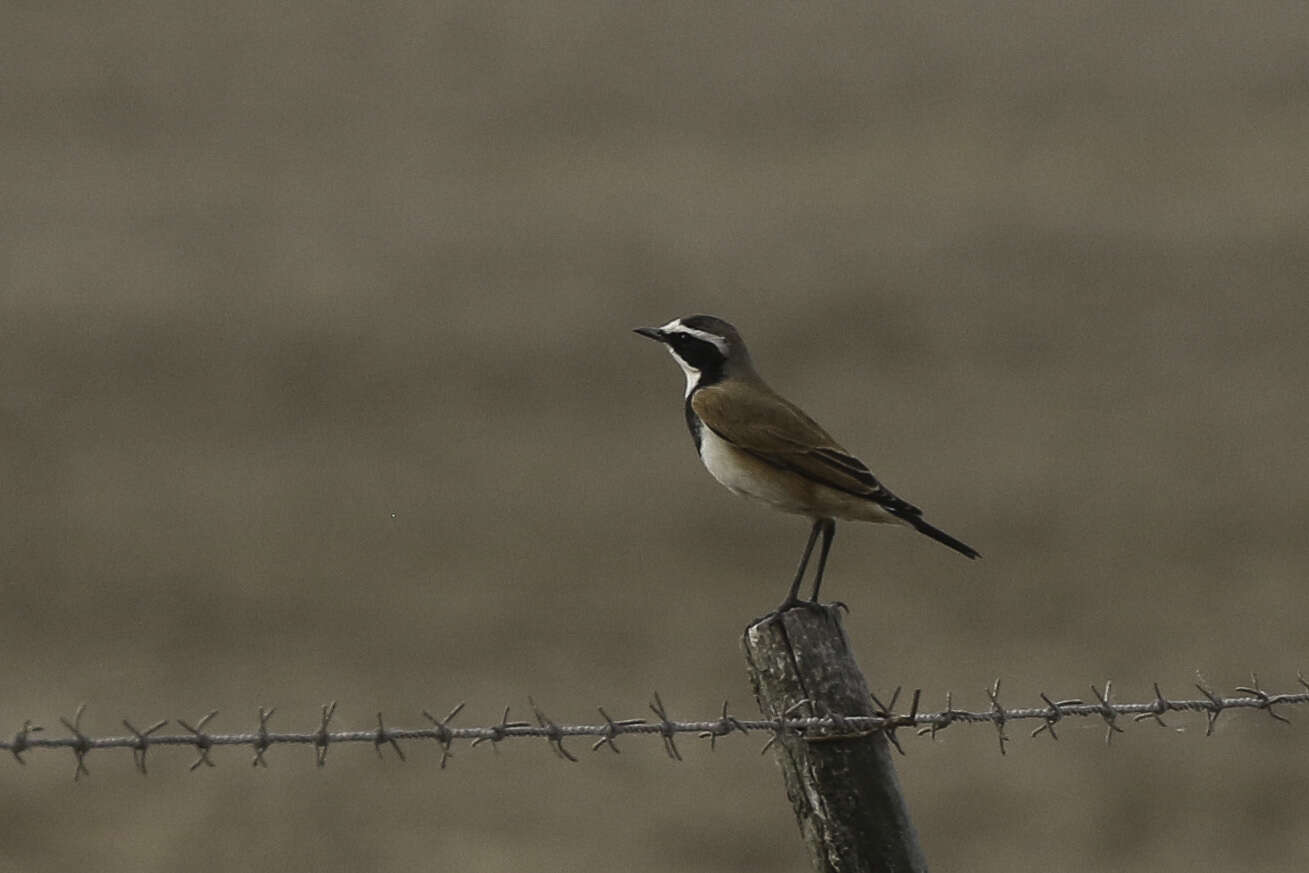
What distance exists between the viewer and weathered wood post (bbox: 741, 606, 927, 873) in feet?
13.4

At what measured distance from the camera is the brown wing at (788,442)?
245 inches

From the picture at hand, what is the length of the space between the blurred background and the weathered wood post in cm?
670

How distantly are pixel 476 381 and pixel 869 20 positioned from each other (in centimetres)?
1776

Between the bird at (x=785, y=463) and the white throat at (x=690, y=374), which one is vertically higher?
the white throat at (x=690, y=374)

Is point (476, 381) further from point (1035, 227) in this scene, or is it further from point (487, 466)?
point (1035, 227)

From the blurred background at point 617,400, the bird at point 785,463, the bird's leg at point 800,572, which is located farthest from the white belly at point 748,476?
the blurred background at point 617,400

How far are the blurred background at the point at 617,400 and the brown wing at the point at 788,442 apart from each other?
16.1ft

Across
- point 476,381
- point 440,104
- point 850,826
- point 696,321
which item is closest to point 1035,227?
point 476,381

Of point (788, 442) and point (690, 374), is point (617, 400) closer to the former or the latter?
point (690, 374)

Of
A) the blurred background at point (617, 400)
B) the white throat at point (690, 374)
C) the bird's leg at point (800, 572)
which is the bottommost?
the bird's leg at point (800, 572)

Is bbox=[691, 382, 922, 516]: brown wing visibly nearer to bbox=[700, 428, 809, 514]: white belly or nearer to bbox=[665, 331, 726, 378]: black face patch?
bbox=[700, 428, 809, 514]: white belly

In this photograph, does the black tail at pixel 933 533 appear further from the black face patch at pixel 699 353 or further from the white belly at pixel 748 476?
the black face patch at pixel 699 353

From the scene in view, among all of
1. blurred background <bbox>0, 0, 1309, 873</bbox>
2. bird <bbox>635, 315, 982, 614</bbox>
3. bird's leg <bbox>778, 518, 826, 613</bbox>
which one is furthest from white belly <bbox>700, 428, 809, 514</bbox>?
blurred background <bbox>0, 0, 1309, 873</bbox>

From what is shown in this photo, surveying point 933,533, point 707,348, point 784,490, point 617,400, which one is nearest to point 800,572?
point 784,490
